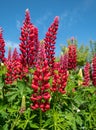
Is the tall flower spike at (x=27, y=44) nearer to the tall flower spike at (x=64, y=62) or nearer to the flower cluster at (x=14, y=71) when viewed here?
the flower cluster at (x=14, y=71)

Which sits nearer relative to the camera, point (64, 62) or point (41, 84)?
point (41, 84)

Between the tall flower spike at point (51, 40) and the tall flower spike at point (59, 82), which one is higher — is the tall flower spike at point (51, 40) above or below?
above

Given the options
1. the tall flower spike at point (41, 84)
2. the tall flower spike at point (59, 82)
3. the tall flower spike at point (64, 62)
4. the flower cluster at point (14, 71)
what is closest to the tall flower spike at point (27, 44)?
the flower cluster at point (14, 71)

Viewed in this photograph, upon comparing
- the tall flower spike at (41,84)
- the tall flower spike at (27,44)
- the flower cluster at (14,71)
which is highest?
the tall flower spike at (27,44)

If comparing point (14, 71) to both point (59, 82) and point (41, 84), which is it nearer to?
point (59, 82)

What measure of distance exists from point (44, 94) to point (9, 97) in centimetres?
79

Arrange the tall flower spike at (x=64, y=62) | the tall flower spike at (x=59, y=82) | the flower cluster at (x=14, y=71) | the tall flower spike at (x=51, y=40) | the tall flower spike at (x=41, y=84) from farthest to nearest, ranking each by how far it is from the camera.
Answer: the tall flower spike at (x=51, y=40), the flower cluster at (x=14, y=71), the tall flower spike at (x=64, y=62), the tall flower spike at (x=59, y=82), the tall flower spike at (x=41, y=84)

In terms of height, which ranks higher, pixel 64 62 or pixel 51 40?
pixel 51 40

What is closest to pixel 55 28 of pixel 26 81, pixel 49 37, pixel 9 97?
pixel 49 37

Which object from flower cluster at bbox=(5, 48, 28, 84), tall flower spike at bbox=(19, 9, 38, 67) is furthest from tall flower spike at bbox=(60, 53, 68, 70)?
flower cluster at bbox=(5, 48, 28, 84)

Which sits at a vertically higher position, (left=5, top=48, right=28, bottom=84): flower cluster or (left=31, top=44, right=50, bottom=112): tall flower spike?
(left=5, top=48, right=28, bottom=84): flower cluster

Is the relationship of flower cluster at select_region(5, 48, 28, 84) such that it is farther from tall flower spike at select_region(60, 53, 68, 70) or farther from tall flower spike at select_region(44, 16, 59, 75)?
tall flower spike at select_region(44, 16, 59, 75)

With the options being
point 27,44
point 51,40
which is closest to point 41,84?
point 27,44

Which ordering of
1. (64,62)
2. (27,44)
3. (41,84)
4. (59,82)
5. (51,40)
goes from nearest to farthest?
1. (41,84)
2. (59,82)
3. (64,62)
4. (27,44)
5. (51,40)
